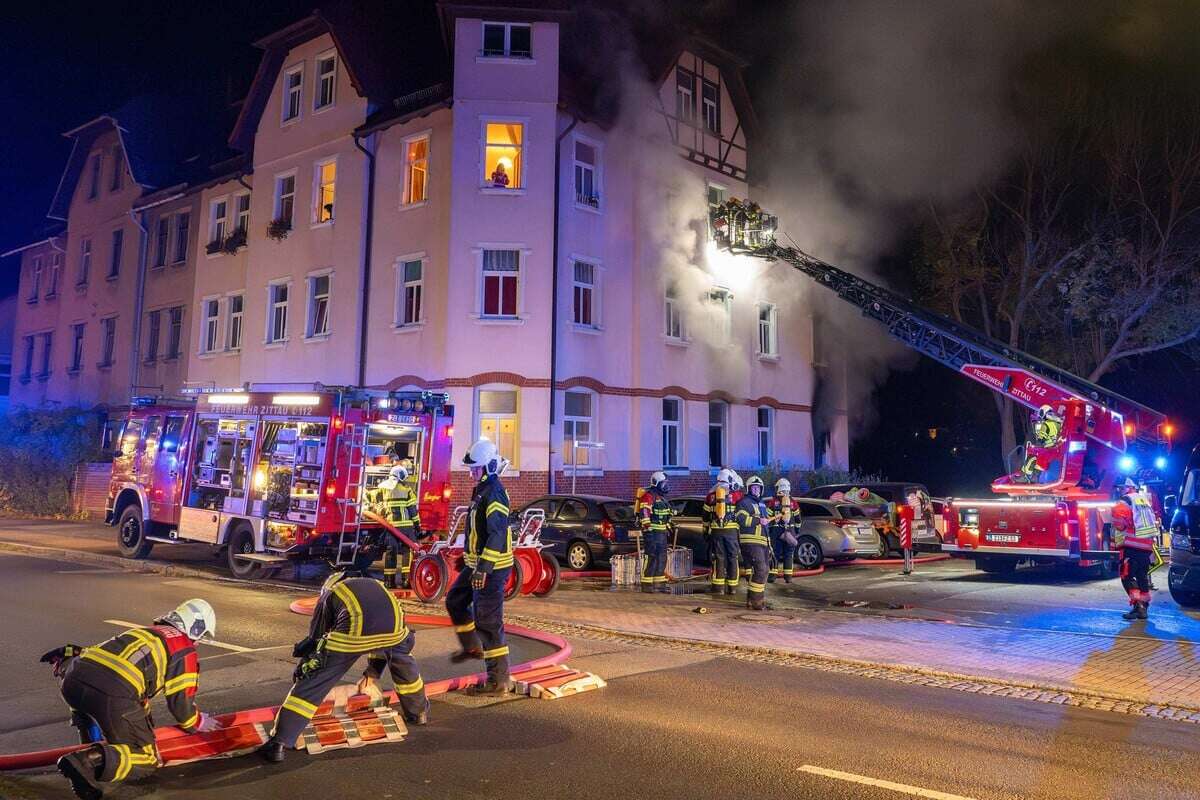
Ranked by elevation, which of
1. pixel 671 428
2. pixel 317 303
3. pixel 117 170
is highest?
pixel 117 170

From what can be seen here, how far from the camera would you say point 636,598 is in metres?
11.5

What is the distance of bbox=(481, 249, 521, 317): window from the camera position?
18.7 m

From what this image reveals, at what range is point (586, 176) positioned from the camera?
19875mm

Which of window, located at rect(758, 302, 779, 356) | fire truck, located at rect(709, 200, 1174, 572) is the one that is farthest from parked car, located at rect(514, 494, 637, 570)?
window, located at rect(758, 302, 779, 356)

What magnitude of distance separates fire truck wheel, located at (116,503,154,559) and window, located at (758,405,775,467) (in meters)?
14.9

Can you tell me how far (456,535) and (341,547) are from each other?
1.70 metres

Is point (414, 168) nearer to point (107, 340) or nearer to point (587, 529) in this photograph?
point (587, 529)

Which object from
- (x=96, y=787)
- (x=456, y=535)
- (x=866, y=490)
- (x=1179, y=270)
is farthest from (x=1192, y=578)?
(x=1179, y=270)

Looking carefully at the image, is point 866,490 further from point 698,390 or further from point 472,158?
point 472,158

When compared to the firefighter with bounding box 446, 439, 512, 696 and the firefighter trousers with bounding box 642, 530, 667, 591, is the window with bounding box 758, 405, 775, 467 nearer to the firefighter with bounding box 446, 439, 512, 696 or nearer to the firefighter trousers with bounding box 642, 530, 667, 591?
the firefighter trousers with bounding box 642, 530, 667, 591

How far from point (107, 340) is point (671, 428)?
19739mm

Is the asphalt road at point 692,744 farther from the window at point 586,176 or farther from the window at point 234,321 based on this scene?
the window at point 234,321

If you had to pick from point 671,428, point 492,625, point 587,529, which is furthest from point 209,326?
point 492,625

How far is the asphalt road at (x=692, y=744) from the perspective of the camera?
179 inches
